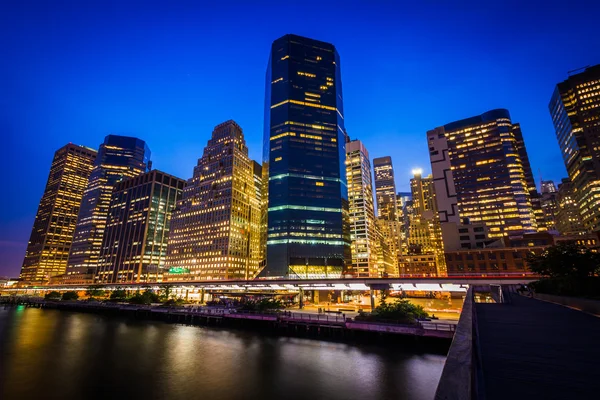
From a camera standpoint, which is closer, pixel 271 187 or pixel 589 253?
pixel 589 253

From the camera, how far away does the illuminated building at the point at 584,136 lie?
148875 mm

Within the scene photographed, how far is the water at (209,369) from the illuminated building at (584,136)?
172m

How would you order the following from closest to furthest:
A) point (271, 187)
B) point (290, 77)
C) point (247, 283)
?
point (247, 283) < point (271, 187) < point (290, 77)

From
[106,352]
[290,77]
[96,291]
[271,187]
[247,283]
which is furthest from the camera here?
[290,77]

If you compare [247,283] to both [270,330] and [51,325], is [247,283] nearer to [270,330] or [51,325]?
[270,330]

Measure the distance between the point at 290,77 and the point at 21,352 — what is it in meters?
178

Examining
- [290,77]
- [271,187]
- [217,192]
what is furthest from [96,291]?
[290,77]

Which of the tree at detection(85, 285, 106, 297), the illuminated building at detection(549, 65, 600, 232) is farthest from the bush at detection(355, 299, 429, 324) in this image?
the illuminated building at detection(549, 65, 600, 232)

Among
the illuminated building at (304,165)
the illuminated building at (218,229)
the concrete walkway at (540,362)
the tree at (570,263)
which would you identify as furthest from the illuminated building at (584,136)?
the illuminated building at (218,229)

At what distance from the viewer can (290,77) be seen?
18575cm

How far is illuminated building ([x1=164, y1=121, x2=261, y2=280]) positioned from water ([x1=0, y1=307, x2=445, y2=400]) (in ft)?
376

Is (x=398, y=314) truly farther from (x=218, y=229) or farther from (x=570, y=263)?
(x=218, y=229)

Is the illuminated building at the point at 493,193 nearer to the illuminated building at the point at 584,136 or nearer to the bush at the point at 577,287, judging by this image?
the illuminated building at the point at 584,136

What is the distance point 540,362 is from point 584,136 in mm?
211719
